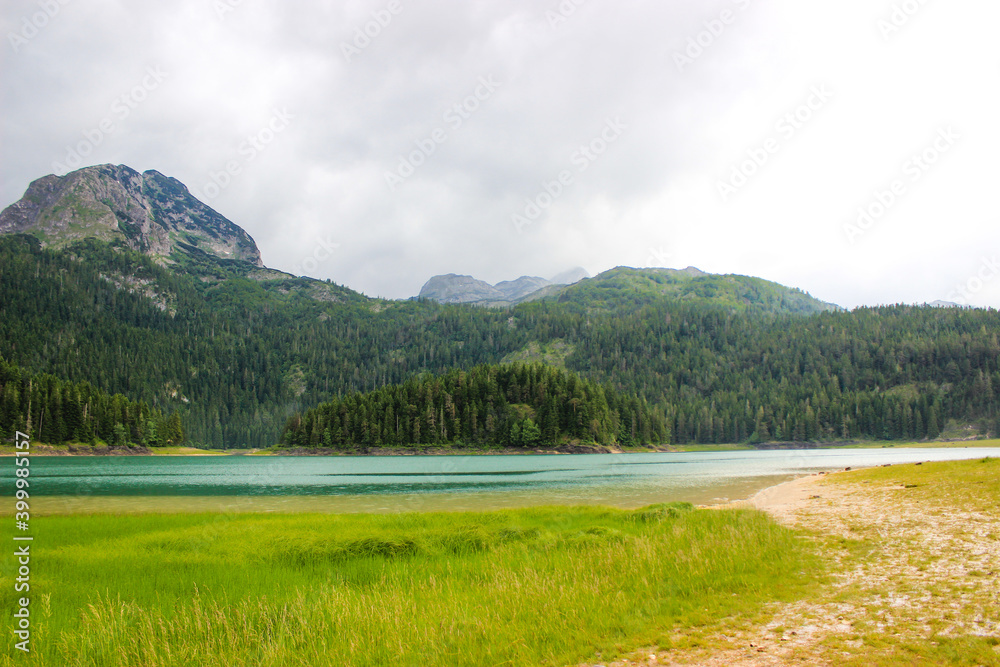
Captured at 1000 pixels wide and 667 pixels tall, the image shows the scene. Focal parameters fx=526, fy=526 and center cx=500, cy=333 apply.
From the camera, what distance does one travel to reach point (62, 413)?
130 m

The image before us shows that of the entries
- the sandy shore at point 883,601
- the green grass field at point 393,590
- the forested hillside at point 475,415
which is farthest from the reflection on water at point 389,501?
the forested hillside at point 475,415

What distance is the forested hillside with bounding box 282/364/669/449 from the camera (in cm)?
15862

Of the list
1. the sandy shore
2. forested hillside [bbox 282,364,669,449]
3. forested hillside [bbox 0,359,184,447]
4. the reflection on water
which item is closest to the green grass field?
the sandy shore

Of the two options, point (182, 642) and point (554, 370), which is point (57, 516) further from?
point (554, 370)

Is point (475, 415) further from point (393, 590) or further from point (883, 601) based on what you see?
point (883, 601)

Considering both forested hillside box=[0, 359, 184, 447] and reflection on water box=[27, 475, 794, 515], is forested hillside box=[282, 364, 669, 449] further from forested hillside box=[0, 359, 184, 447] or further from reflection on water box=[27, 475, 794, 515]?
reflection on water box=[27, 475, 794, 515]

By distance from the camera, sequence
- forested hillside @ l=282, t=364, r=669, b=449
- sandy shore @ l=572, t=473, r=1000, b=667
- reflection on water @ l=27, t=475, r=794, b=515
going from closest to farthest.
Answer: sandy shore @ l=572, t=473, r=1000, b=667
reflection on water @ l=27, t=475, r=794, b=515
forested hillside @ l=282, t=364, r=669, b=449

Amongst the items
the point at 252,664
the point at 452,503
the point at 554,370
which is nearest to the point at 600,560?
the point at 252,664

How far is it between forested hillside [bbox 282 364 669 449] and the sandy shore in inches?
5383

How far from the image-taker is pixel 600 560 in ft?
57.8

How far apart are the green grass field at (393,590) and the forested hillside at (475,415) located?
439 feet

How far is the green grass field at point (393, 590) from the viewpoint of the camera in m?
10.6

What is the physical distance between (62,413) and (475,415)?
105962 mm

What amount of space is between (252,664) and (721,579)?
11955 millimetres
